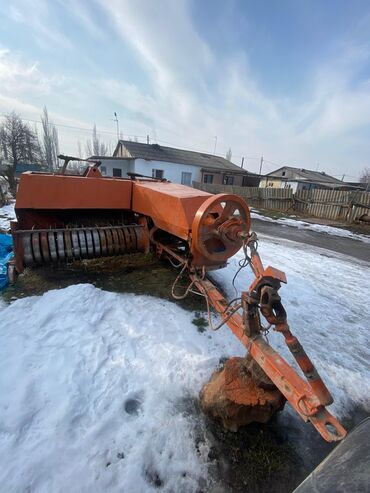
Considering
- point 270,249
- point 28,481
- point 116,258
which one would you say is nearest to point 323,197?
point 270,249

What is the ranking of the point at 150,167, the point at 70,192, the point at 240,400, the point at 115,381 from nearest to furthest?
the point at 240,400, the point at 115,381, the point at 70,192, the point at 150,167

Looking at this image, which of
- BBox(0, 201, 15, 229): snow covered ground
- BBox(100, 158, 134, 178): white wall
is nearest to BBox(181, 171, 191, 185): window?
BBox(100, 158, 134, 178): white wall

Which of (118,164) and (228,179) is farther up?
(118,164)

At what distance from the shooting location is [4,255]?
197 inches

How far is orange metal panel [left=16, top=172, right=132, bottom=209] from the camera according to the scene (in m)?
3.87

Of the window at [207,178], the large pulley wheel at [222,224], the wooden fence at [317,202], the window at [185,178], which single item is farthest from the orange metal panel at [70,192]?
the window at [207,178]

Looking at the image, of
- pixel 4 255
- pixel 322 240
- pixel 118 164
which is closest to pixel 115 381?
pixel 4 255

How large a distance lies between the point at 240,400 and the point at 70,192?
3591mm

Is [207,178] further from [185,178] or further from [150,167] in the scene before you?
[150,167]

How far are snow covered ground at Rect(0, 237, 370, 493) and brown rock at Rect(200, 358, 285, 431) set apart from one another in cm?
24

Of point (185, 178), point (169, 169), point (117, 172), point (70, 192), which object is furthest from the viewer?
point (185, 178)

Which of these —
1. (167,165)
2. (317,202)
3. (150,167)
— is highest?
(167,165)

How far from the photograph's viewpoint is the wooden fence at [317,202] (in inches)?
576

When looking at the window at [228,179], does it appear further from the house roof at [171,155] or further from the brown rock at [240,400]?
the brown rock at [240,400]
